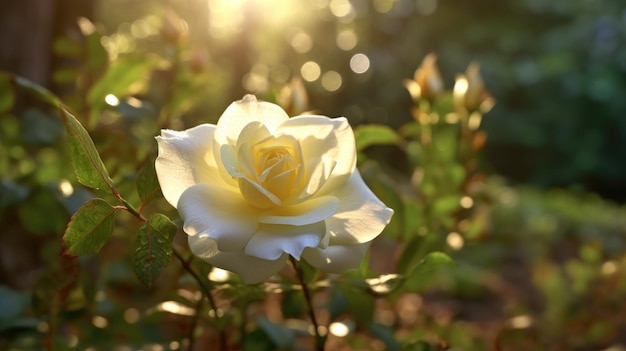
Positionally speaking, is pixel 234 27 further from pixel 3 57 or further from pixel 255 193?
pixel 255 193

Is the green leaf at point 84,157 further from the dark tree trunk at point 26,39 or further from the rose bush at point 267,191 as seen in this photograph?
the dark tree trunk at point 26,39

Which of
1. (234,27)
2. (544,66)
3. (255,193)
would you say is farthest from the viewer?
(544,66)

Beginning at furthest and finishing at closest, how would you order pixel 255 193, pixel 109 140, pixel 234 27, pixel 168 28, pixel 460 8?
pixel 460 8
pixel 234 27
pixel 168 28
pixel 109 140
pixel 255 193

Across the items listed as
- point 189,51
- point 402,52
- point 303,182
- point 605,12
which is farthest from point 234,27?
point 605,12

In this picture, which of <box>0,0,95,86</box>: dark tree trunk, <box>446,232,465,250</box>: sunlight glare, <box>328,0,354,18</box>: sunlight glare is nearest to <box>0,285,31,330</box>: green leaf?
<box>446,232,465,250</box>: sunlight glare

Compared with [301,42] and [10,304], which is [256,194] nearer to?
[10,304]

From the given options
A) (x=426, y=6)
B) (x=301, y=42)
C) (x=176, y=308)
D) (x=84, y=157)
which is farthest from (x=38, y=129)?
(x=426, y=6)
